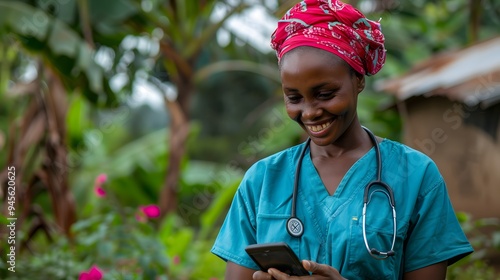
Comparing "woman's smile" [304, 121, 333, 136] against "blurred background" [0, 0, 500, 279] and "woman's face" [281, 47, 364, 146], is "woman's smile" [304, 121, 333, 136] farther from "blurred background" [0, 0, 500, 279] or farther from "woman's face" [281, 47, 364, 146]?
"blurred background" [0, 0, 500, 279]

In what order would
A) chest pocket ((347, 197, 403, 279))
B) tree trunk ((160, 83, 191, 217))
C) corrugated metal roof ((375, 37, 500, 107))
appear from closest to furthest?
1. chest pocket ((347, 197, 403, 279))
2. corrugated metal roof ((375, 37, 500, 107))
3. tree trunk ((160, 83, 191, 217))

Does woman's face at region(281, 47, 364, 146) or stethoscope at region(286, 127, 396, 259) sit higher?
woman's face at region(281, 47, 364, 146)

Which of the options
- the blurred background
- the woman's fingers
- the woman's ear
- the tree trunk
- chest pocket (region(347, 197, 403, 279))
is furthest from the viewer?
the tree trunk

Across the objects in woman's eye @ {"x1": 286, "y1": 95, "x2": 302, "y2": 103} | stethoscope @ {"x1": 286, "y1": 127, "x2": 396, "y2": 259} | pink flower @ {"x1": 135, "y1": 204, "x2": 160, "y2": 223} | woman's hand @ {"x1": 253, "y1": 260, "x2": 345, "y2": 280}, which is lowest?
pink flower @ {"x1": 135, "y1": 204, "x2": 160, "y2": 223}

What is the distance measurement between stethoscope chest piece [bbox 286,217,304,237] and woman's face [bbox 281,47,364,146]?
216mm

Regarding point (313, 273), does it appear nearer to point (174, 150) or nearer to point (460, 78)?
point (460, 78)

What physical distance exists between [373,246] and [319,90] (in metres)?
Answer: 0.42

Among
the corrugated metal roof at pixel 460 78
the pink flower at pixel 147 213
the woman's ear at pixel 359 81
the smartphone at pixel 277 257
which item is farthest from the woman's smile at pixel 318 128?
the corrugated metal roof at pixel 460 78

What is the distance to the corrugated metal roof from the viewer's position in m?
5.73

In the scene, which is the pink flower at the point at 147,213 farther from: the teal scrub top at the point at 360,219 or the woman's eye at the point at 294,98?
the woman's eye at the point at 294,98

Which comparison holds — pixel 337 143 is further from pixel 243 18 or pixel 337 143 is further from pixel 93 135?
pixel 93 135

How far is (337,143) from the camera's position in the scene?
2180 millimetres

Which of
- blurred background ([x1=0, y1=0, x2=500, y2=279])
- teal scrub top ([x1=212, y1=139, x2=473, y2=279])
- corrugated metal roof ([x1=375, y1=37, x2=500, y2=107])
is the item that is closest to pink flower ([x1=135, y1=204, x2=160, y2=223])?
blurred background ([x1=0, y1=0, x2=500, y2=279])

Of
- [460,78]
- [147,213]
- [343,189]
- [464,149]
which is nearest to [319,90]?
[343,189]
